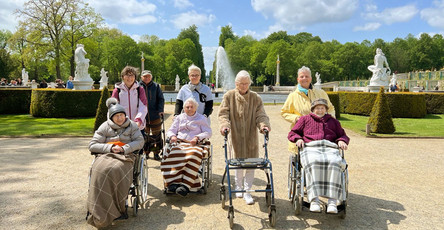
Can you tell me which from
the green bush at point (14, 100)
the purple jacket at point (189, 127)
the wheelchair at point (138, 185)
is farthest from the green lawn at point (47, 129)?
the wheelchair at point (138, 185)

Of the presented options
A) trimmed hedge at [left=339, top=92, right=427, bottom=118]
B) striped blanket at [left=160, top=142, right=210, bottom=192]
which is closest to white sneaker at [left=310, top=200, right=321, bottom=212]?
striped blanket at [left=160, top=142, right=210, bottom=192]

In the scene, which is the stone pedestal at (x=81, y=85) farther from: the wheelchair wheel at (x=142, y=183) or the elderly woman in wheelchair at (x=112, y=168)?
the elderly woman in wheelchair at (x=112, y=168)

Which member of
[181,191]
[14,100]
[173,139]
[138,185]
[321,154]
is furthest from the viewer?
[14,100]

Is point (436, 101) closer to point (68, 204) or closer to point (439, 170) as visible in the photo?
point (439, 170)

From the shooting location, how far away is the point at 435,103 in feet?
62.6

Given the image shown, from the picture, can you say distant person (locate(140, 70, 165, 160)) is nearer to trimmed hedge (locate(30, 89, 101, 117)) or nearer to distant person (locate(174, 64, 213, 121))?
distant person (locate(174, 64, 213, 121))

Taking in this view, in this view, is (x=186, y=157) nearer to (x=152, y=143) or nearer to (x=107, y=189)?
(x=107, y=189)

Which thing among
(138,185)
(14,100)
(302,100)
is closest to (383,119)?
(302,100)

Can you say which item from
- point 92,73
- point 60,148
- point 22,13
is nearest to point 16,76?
point 92,73

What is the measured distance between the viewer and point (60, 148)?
8.72 meters

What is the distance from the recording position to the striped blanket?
447 centimetres

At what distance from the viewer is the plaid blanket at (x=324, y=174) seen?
12.0 ft

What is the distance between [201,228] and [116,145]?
1.49 m

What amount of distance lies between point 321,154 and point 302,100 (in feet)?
3.50
